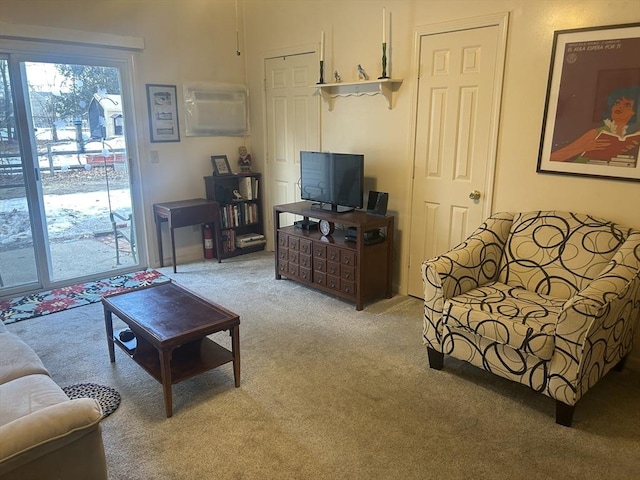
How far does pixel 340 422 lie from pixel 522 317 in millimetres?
1062

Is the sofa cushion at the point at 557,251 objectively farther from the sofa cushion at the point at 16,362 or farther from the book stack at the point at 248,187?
the book stack at the point at 248,187

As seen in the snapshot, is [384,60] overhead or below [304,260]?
overhead

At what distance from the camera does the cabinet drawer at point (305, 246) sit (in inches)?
154

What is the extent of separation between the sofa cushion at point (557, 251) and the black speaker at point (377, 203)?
1.05m

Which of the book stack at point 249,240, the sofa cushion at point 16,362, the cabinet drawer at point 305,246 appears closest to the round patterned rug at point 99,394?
the sofa cushion at point 16,362

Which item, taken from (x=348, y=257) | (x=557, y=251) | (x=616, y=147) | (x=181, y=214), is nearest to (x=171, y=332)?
(x=348, y=257)

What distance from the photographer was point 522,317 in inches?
92.7

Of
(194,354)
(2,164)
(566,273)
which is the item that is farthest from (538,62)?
(2,164)

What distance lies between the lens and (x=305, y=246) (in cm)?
395

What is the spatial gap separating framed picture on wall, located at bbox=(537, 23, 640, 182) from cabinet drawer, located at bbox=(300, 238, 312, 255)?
1900mm

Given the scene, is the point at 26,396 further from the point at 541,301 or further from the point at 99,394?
the point at 541,301

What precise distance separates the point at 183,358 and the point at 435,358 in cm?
146

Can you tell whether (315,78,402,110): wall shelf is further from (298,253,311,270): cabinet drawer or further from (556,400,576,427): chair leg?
(556,400,576,427): chair leg

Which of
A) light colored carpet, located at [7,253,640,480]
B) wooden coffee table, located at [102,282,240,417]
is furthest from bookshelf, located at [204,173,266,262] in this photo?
wooden coffee table, located at [102,282,240,417]
